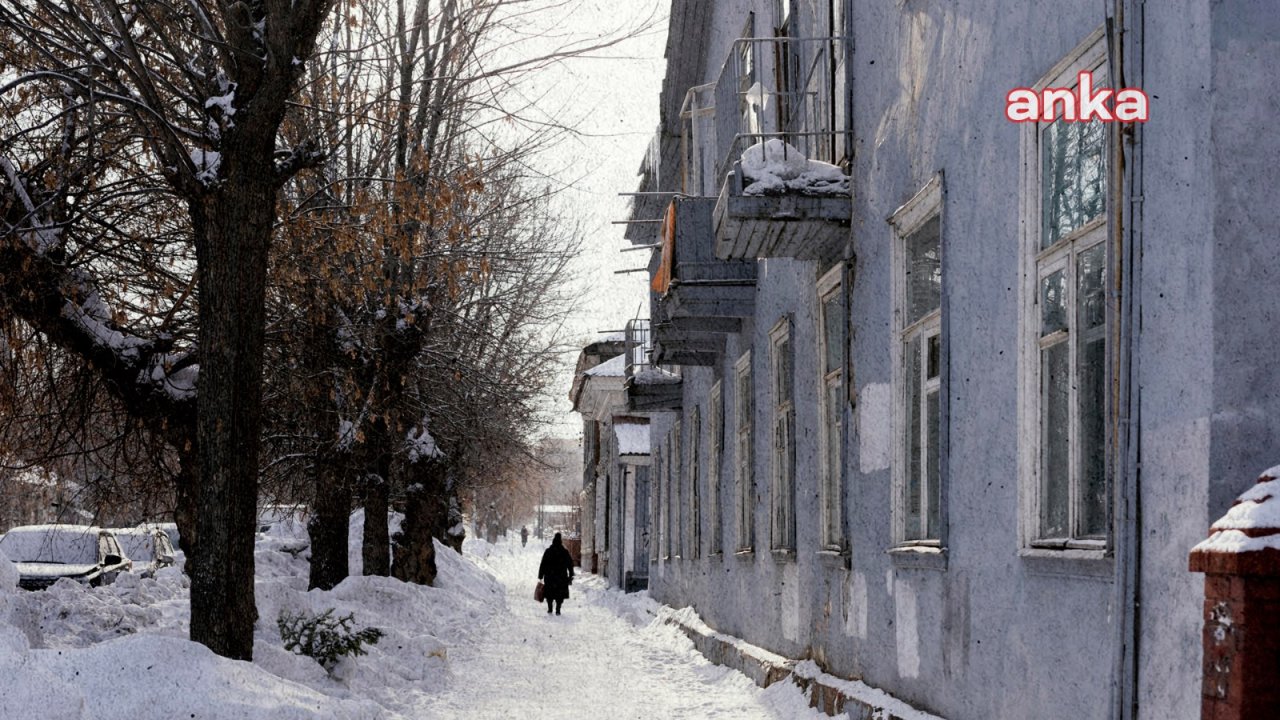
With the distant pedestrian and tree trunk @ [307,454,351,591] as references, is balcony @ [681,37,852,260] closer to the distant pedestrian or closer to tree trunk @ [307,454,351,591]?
tree trunk @ [307,454,351,591]

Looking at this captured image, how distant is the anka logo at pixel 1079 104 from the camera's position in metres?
5.19

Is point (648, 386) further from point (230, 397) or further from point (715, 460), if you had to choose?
point (230, 397)

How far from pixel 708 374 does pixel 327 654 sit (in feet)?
31.0

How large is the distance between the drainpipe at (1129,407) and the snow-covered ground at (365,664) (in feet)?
14.8

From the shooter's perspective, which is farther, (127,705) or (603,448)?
(603,448)

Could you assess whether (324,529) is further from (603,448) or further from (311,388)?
(603,448)

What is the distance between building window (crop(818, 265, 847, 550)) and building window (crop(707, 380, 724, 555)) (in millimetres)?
6427

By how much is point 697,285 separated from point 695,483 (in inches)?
229

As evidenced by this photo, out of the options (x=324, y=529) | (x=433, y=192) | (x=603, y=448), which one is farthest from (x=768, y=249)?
(x=603, y=448)

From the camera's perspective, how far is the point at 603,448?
48.1 m

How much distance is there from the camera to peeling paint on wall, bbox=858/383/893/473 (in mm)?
→ 9305

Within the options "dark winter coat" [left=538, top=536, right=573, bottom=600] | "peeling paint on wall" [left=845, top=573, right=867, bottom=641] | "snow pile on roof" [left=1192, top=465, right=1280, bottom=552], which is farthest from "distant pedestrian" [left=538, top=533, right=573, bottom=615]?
"snow pile on roof" [left=1192, top=465, right=1280, bottom=552]

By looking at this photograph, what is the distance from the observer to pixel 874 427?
9.59m

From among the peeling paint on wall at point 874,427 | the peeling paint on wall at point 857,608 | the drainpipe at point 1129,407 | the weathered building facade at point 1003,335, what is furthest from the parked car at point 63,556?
the drainpipe at point 1129,407
